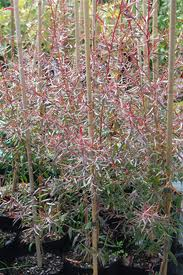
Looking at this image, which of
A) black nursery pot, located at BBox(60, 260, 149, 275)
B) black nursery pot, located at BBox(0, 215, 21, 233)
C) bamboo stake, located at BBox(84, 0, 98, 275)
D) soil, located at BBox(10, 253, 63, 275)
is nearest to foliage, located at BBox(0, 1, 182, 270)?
bamboo stake, located at BBox(84, 0, 98, 275)

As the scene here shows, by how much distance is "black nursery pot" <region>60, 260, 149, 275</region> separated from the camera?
7.81 feet

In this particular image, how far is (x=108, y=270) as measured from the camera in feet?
7.82

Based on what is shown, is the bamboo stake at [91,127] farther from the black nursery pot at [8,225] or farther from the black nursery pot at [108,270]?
Answer: the black nursery pot at [8,225]

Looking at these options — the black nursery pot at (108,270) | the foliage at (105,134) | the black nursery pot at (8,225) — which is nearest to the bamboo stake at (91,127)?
the foliage at (105,134)

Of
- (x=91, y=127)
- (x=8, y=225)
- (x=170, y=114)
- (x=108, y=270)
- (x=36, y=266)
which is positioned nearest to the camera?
(x=170, y=114)

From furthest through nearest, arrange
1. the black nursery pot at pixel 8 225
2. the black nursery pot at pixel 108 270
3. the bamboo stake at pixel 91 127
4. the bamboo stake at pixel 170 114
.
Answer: the black nursery pot at pixel 8 225 < the black nursery pot at pixel 108 270 < the bamboo stake at pixel 91 127 < the bamboo stake at pixel 170 114

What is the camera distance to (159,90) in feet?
6.44

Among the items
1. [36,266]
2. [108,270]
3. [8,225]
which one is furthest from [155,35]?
[8,225]

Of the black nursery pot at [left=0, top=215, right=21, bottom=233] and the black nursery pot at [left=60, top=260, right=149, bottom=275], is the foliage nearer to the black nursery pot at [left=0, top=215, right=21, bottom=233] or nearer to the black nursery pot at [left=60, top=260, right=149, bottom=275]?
the black nursery pot at [left=60, top=260, right=149, bottom=275]

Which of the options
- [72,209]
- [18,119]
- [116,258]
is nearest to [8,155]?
[18,119]

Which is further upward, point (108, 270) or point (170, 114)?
point (170, 114)

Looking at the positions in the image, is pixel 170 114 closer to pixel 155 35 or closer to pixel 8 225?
pixel 155 35

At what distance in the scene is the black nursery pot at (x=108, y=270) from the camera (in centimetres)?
238

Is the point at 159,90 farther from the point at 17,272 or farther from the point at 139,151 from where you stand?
the point at 17,272
